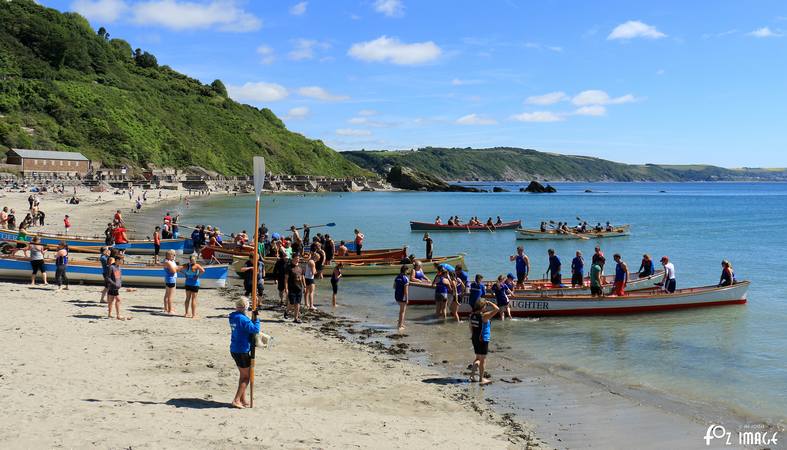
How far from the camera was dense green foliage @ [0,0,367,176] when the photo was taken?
95188 millimetres

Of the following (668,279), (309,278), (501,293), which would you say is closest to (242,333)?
(309,278)

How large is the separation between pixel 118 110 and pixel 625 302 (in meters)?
111

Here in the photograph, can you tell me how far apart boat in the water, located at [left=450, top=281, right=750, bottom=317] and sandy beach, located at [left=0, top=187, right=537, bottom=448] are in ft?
19.9

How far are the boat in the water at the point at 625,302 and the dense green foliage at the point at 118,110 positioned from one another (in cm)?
8211

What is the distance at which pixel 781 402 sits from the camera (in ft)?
38.1

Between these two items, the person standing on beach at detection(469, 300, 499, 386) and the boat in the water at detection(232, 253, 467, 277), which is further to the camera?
the boat in the water at detection(232, 253, 467, 277)

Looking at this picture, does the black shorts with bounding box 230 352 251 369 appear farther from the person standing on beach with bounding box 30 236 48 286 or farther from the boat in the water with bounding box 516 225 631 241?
the boat in the water with bounding box 516 225 631 241

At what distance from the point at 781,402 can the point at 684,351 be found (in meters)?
3.68

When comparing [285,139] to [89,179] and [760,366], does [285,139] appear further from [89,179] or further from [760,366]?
[760,366]

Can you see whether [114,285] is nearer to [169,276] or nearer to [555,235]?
[169,276]

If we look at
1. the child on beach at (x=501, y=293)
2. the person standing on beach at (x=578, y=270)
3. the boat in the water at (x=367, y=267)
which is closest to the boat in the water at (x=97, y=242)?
the boat in the water at (x=367, y=267)

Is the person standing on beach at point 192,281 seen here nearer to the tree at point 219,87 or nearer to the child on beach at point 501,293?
the child on beach at point 501,293

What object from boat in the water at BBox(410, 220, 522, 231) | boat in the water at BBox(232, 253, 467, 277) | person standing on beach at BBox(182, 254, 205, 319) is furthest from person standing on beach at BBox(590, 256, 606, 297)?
boat in the water at BBox(410, 220, 522, 231)

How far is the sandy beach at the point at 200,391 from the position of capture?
8.07 metres
